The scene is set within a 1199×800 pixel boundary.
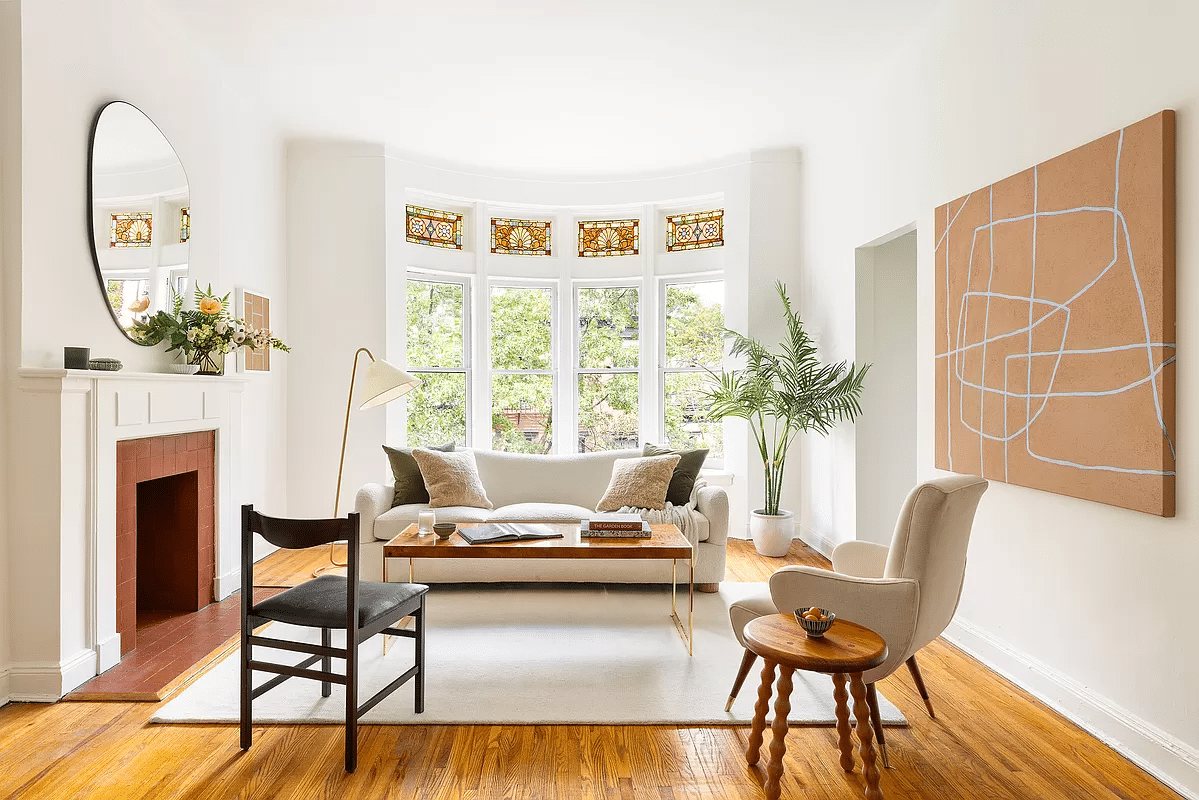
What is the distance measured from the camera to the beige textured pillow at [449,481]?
4.52 meters

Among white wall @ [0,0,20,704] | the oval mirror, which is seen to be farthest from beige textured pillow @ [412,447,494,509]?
white wall @ [0,0,20,704]

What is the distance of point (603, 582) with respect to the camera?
4309 mm

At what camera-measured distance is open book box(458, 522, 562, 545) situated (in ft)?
11.2

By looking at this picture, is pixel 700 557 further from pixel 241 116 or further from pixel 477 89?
pixel 241 116

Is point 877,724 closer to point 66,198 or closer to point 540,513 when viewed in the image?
point 540,513

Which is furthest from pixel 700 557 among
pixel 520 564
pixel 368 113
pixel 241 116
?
A: pixel 241 116

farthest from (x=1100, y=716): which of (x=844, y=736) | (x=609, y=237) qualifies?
(x=609, y=237)

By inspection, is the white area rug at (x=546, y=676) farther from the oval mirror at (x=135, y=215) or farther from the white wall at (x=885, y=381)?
the oval mirror at (x=135, y=215)

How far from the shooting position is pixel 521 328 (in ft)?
21.4

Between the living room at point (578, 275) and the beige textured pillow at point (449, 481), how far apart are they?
1.13 meters

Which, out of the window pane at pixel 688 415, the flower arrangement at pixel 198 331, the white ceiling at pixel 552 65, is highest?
the white ceiling at pixel 552 65

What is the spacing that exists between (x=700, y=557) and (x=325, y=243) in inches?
150

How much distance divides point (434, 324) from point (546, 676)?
3.87 meters

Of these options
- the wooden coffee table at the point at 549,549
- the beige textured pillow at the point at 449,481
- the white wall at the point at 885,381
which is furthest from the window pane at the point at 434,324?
the white wall at the point at 885,381
